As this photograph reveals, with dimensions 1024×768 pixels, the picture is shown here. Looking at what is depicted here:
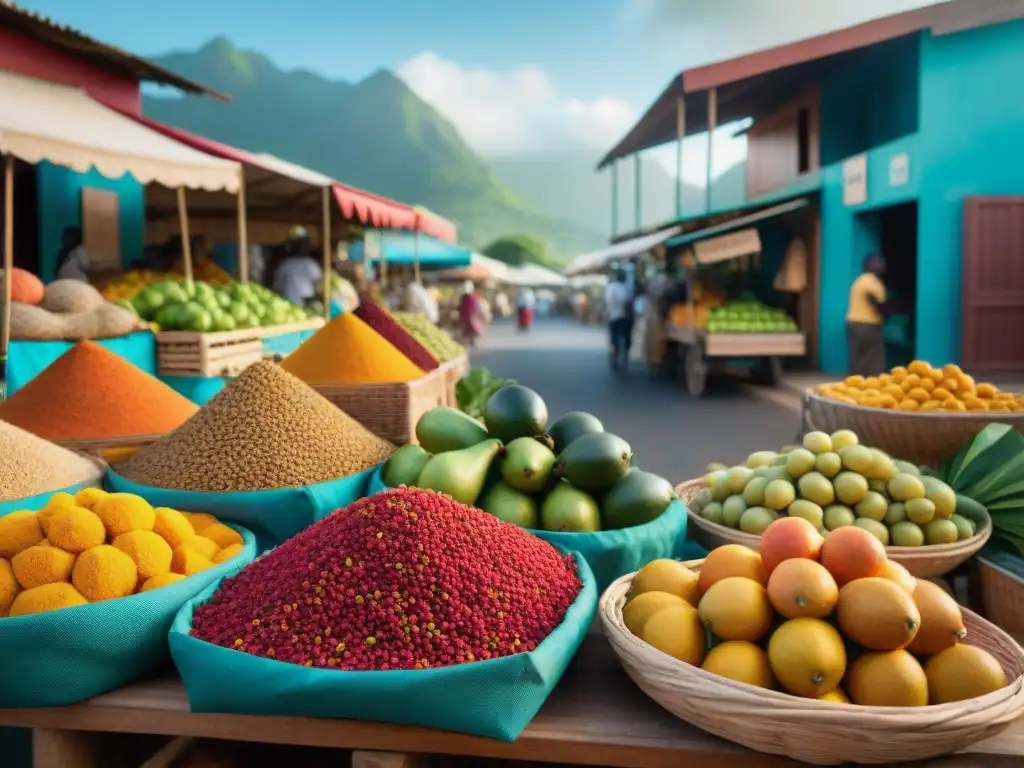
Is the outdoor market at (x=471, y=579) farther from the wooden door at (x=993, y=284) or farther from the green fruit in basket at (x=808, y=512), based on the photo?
the wooden door at (x=993, y=284)

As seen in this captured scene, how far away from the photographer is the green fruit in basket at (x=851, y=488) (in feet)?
8.21

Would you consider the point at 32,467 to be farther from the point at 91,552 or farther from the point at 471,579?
the point at 471,579

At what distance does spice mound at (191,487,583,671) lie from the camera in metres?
1.54

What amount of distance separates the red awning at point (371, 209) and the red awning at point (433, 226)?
43cm

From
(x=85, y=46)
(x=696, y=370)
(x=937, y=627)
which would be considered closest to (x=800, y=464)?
(x=937, y=627)

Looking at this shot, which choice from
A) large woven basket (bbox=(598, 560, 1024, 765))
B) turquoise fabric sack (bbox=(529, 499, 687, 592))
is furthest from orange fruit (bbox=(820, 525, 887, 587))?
turquoise fabric sack (bbox=(529, 499, 687, 592))

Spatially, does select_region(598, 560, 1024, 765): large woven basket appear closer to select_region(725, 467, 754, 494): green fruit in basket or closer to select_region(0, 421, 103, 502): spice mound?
select_region(725, 467, 754, 494): green fruit in basket

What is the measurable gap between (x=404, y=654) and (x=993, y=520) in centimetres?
205

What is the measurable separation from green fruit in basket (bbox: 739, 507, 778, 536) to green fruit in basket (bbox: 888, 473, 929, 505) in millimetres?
342

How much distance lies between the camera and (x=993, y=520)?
2734mm

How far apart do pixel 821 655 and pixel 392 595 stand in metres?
0.74

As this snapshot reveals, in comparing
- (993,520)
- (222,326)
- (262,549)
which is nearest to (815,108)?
(222,326)

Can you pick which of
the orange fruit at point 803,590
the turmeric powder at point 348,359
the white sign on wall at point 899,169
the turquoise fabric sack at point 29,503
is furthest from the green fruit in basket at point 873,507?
the white sign on wall at point 899,169

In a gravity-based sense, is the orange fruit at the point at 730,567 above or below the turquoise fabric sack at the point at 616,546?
above
